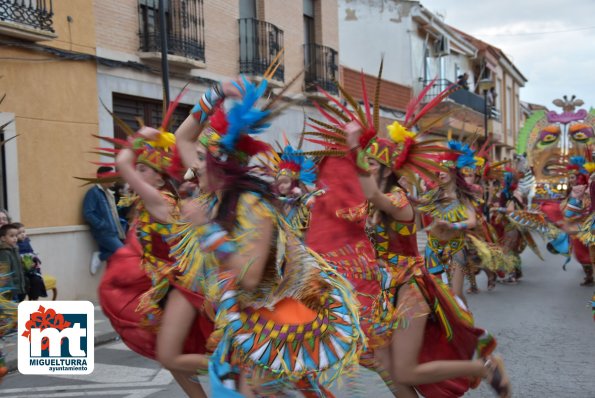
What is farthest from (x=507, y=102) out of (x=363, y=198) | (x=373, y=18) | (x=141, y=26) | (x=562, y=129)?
(x=363, y=198)

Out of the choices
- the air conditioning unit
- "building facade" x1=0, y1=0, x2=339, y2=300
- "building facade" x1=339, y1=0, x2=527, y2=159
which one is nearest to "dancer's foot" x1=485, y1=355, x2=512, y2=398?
"building facade" x1=0, y1=0, x2=339, y2=300

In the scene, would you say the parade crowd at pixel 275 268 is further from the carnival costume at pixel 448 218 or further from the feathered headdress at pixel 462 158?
the feathered headdress at pixel 462 158

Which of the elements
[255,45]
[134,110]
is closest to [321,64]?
[255,45]

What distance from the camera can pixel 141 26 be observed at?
463 inches

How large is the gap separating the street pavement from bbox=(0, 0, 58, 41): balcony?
374cm

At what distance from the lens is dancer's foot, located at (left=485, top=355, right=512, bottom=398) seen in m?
4.02

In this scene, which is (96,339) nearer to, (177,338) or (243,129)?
(177,338)

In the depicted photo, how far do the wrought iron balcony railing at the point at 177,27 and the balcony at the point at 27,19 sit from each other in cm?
215

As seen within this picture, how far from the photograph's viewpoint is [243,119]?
292 centimetres

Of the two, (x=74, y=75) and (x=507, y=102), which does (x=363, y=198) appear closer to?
(x=74, y=75)

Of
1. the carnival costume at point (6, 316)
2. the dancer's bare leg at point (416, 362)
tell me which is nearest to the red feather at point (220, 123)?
the dancer's bare leg at point (416, 362)

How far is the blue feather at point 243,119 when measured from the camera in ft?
9.62

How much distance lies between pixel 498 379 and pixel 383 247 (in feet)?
3.26

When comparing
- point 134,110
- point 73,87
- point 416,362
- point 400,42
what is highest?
point 400,42
